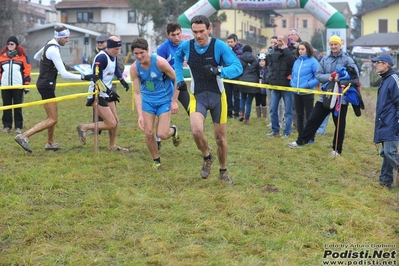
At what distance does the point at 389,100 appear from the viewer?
24.8 feet

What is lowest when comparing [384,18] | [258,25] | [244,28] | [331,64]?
[331,64]

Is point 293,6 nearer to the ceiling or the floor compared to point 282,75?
nearer to the ceiling

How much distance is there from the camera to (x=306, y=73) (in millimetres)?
10766

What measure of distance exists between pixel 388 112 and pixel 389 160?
2.10 feet

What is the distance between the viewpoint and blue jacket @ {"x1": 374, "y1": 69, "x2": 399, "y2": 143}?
7527 mm

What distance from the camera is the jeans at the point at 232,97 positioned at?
1385 centimetres

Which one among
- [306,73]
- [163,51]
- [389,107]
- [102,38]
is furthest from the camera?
[306,73]

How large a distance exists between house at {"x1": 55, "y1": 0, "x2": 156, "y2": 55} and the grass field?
180ft

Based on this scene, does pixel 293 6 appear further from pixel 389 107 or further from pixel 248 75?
pixel 389 107

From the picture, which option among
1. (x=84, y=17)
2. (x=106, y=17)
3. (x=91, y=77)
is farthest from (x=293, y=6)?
(x=84, y=17)

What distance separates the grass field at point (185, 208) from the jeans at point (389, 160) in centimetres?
22

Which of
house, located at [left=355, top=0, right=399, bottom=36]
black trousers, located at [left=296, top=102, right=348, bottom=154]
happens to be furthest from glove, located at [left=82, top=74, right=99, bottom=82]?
house, located at [left=355, top=0, right=399, bottom=36]

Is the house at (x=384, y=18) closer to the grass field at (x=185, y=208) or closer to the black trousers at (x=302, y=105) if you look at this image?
the black trousers at (x=302, y=105)

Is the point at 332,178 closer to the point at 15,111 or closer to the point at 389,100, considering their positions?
the point at 389,100
